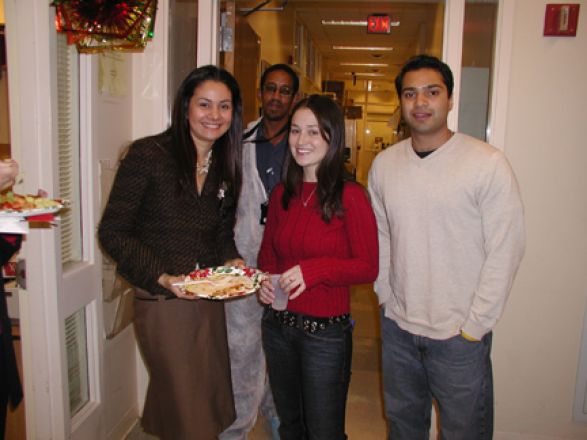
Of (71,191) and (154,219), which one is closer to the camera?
(154,219)

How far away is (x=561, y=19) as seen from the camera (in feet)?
6.59

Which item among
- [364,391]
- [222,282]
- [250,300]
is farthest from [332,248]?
[364,391]

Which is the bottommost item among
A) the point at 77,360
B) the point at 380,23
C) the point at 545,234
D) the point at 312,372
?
the point at 77,360

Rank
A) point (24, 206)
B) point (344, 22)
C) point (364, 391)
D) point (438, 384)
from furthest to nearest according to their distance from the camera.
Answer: point (344, 22) → point (364, 391) → point (438, 384) → point (24, 206)

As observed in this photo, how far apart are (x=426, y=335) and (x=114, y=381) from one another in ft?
4.76

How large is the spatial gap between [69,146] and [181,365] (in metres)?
0.92

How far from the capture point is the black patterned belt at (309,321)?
5.07ft

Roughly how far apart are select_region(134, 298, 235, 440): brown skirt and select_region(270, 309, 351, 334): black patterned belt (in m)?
0.26

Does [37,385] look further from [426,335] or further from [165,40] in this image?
[165,40]

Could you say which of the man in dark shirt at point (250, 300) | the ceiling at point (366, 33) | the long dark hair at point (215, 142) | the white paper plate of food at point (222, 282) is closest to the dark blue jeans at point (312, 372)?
the white paper plate of food at point (222, 282)

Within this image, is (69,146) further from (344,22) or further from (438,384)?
(344,22)

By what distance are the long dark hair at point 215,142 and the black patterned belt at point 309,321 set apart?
19.6 inches

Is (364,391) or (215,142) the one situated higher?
(215,142)

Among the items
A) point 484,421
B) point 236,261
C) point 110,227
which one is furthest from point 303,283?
point 484,421
